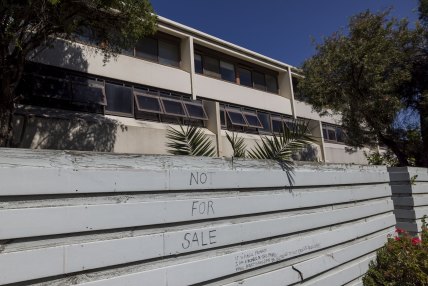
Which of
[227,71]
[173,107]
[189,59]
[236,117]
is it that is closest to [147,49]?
[189,59]

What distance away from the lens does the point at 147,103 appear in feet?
52.9

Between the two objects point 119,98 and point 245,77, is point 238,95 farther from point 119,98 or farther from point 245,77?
point 119,98

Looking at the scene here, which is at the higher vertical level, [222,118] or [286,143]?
[222,118]

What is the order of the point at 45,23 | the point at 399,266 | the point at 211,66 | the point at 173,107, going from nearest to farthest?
the point at 399,266 → the point at 45,23 → the point at 173,107 → the point at 211,66

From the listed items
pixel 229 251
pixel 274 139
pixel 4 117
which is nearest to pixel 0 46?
pixel 4 117

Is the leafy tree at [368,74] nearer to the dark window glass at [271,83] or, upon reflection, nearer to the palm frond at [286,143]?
the dark window glass at [271,83]

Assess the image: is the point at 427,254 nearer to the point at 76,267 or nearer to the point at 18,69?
the point at 76,267

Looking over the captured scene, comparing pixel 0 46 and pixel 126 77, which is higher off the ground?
pixel 126 77

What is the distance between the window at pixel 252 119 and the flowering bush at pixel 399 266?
1547cm

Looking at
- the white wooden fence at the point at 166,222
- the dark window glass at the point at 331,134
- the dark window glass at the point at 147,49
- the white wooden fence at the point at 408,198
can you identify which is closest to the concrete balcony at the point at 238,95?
the dark window glass at the point at 147,49

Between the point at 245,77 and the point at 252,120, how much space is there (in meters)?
3.04

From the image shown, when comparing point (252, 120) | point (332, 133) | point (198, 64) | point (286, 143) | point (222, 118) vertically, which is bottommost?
point (286, 143)

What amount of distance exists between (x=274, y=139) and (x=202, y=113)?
1403 cm

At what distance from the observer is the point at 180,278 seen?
279cm
